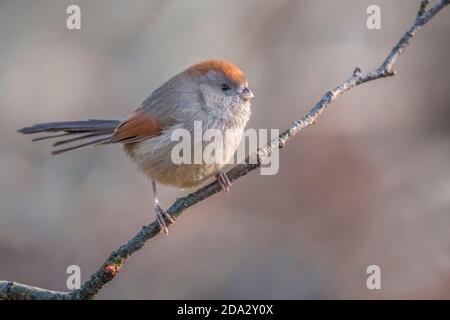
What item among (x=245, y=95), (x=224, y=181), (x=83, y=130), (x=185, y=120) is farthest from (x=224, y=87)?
(x=83, y=130)

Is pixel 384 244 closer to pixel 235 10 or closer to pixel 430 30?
pixel 430 30

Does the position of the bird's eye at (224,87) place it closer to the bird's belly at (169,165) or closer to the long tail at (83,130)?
the bird's belly at (169,165)

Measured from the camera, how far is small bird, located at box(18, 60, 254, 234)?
15.9ft

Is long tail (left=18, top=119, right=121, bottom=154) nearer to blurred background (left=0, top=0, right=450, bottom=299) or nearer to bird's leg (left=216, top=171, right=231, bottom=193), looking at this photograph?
bird's leg (left=216, top=171, right=231, bottom=193)

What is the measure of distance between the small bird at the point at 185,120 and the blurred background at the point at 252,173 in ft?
10.1

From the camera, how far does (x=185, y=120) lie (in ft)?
16.6

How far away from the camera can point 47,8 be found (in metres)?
9.97

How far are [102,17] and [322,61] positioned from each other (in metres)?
3.20

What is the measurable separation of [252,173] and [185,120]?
3.97 meters

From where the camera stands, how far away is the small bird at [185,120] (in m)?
4.86

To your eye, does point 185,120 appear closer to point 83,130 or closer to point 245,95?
point 245,95
